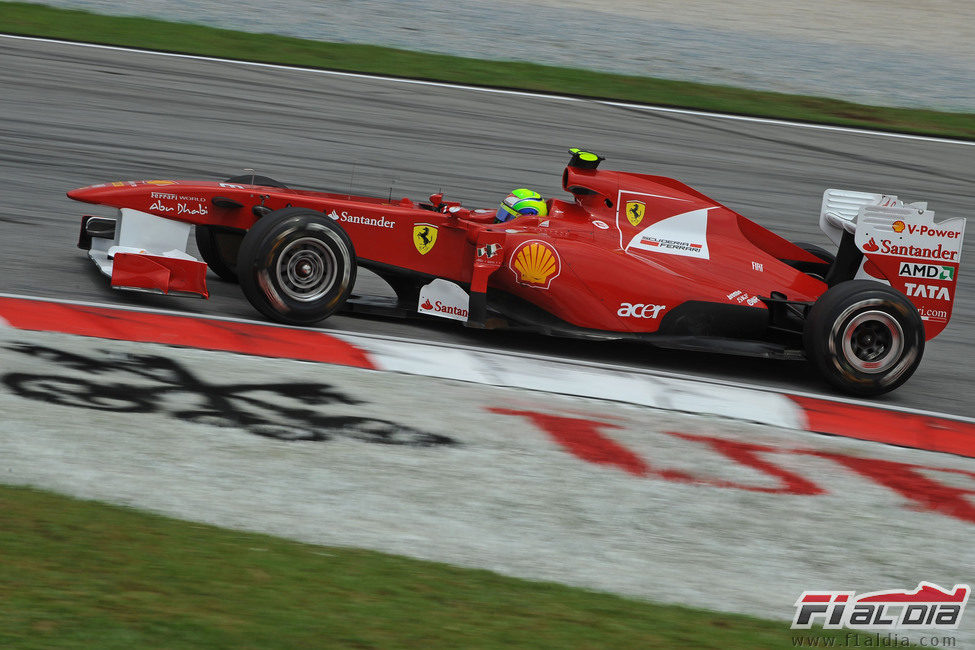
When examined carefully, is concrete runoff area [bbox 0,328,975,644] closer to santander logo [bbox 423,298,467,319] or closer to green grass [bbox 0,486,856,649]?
green grass [bbox 0,486,856,649]

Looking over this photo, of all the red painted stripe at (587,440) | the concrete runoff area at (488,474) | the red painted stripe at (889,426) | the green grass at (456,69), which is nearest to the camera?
the concrete runoff area at (488,474)

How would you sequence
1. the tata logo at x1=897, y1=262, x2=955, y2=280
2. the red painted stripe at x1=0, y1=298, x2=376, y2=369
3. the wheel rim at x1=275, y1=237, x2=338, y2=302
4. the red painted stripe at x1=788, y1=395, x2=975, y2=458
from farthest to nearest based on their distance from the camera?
the tata logo at x1=897, y1=262, x2=955, y2=280 → the wheel rim at x1=275, y1=237, x2=338, y2=302 → the red painted stripe at x1=788, y1=395, x2=975, y2=458 → the red painted stripe at x1=0, y1=298, x2=376, y2=369

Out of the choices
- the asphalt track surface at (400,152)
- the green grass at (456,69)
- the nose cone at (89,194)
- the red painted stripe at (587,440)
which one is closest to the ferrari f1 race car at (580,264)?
the nose cone at (89,194)

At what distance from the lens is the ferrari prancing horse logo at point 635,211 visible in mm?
7910

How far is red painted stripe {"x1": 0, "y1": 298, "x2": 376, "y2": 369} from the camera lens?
683 cm

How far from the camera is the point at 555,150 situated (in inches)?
517

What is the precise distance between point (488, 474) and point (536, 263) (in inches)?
91.0

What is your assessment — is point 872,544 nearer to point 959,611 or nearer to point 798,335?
point 959,611

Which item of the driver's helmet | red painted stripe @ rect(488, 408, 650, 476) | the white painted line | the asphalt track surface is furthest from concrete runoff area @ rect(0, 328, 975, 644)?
the white painted line

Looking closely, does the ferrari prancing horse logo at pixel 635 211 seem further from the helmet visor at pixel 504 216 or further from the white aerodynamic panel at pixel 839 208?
the white aerodynamic panel at pixel 839 208

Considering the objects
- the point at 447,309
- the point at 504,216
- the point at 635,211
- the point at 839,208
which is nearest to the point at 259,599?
the point at 447,309

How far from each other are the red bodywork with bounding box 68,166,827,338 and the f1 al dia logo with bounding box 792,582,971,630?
313 cm

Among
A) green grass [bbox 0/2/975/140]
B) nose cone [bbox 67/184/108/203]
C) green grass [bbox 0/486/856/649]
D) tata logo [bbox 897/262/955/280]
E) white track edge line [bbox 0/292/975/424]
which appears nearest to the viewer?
green grass [bbox 0/486/856/649]

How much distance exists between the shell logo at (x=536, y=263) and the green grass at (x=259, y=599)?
10.8 ft
